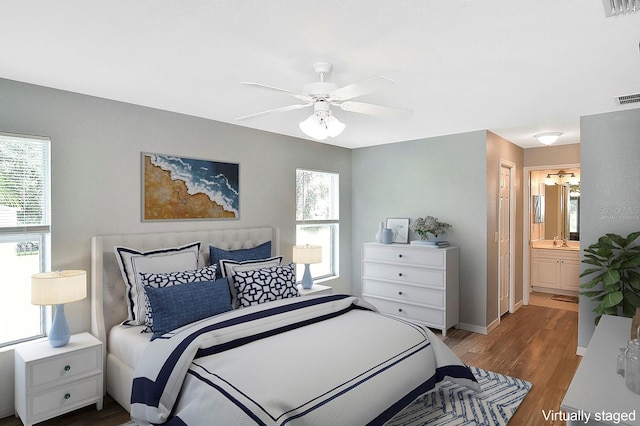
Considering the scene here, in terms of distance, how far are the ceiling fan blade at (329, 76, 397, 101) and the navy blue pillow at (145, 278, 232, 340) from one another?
1.76 m

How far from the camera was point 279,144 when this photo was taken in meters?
4.75

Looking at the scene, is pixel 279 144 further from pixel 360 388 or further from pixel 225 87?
pixel 360 388

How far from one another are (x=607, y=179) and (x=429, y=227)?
6.00 ft

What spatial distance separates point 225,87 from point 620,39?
2.54 meters

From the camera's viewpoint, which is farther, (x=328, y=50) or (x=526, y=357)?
(x=526, y=357)

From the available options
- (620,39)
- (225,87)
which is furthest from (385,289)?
(620,39)

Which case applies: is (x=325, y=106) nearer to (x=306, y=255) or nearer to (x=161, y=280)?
(x=161, y=280)

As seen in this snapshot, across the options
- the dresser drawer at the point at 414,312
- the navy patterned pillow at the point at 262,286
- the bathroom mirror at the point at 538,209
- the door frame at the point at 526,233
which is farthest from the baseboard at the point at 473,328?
the bathroom mirror at the point at 538,209

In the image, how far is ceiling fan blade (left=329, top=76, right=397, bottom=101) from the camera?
6.52ft

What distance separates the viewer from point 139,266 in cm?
315

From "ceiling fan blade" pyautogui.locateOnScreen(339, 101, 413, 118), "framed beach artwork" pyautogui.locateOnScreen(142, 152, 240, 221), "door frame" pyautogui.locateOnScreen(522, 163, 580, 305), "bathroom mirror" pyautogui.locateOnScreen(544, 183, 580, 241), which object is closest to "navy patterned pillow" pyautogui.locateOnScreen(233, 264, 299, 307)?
"framed beach artwork" pyautogui.locateOnScreen(142, 152, 240, 221)

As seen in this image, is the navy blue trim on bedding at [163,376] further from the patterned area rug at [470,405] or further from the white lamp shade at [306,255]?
the white lamp shade at [306,255]

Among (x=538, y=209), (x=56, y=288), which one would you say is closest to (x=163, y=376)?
(x=56, y=288)

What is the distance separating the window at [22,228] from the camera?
2.76 m
